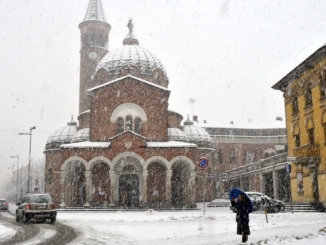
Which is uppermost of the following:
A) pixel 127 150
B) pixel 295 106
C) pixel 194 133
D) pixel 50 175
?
pixel 194 133

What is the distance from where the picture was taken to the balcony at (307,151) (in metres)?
26.0

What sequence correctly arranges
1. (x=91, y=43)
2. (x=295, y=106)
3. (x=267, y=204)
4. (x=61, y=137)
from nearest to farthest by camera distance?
(x=267, y=204), (x=295, y=106), (x=61, y=137), (x=91, y=43)

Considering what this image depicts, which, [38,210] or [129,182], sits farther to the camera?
[129,182]

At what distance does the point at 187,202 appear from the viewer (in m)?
32.9

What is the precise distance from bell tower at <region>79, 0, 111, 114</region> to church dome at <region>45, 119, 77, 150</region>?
17.7ft

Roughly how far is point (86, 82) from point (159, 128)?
1781 cm

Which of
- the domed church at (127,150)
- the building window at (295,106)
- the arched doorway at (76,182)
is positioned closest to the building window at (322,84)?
the building window at (295,106)

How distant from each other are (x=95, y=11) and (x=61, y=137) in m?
19.9

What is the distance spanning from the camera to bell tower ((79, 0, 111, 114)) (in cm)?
4956

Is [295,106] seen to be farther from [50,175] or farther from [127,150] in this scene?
[50,175]

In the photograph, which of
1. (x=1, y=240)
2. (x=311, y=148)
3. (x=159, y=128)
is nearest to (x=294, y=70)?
(x=311, y=148)

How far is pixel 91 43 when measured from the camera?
51.5 meters

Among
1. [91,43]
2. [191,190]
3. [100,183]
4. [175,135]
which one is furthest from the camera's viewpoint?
[91,43]

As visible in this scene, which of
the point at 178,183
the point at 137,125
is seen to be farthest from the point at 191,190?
the point at 137,125
